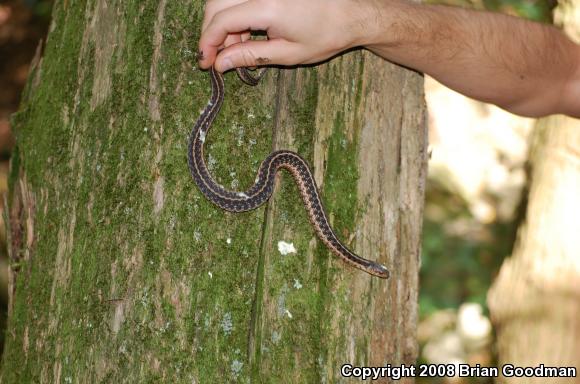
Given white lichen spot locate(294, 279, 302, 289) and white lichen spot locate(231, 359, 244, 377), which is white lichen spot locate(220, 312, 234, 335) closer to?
white lichen spot locate(231, 359, 244, 377)

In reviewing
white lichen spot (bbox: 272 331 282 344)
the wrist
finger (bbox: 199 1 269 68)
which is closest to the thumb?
finger (bbox: 199 1 269 68)

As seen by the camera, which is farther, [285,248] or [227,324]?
[285,248]

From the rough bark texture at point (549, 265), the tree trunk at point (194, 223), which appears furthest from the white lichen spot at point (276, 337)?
the rough bark texture at point (549, 265)

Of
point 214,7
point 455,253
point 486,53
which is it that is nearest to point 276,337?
point 214,7

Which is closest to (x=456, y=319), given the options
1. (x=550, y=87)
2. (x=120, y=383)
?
(x=550, y=87)

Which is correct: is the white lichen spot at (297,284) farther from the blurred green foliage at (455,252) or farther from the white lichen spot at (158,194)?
the blurred green foliage at (455,252)

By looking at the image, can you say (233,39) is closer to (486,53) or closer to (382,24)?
(382,24)

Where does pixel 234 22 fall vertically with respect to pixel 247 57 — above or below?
above

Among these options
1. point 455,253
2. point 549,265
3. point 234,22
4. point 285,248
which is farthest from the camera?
point 455,253
